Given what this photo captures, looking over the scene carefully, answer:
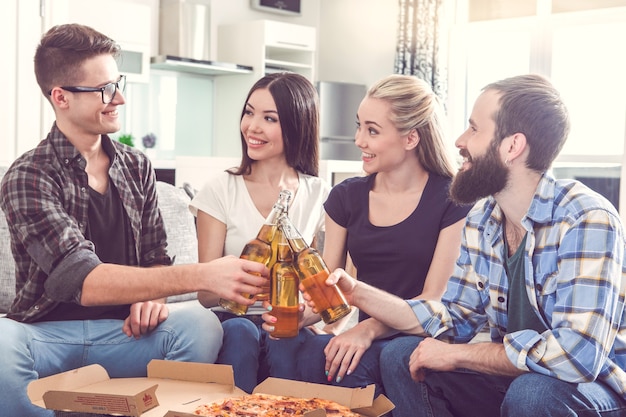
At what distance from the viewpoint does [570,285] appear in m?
1.62

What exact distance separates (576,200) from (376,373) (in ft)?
2.23

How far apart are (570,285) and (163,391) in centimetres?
85

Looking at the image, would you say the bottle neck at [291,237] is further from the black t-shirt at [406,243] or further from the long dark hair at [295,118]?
the long dark hair at [295,118]

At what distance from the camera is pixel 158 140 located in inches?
263

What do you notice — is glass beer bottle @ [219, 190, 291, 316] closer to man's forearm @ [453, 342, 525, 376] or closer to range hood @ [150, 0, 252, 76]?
man's forearm @ [453, 342, 525, 376]

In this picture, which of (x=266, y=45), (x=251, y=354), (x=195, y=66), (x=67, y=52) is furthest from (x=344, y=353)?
(x=266, y=45)

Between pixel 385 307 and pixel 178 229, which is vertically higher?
pixel 178 229

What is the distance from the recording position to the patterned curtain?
6.71 m

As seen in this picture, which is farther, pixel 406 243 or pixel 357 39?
pixel 357 39

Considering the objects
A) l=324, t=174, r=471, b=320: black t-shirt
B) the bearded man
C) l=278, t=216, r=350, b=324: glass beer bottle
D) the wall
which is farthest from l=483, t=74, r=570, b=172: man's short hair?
the wall

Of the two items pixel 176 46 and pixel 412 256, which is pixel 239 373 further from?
pixel 176 46

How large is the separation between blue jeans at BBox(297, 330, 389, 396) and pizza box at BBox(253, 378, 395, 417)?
412 mm

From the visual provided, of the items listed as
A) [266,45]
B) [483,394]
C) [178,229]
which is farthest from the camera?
[266,45]

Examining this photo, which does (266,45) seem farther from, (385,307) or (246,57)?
(385,307)
